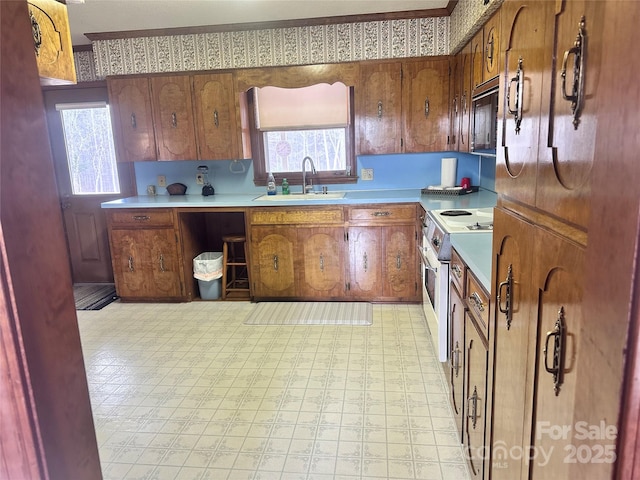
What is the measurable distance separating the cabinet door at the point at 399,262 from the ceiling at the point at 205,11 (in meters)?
1.75

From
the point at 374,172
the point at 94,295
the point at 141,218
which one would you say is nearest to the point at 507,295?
the point at 374,172

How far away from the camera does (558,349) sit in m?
0.77

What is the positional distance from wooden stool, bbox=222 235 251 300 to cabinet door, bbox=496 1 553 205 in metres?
3.06

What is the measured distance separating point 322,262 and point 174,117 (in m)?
1.87

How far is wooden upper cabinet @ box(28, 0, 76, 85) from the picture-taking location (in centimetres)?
113

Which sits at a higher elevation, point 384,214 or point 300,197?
point 300,197

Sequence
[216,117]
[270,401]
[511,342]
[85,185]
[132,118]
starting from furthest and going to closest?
[85,185]
[132,118]
[216,117]
[270,401]
[511,342]

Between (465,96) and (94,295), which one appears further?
(94,295)

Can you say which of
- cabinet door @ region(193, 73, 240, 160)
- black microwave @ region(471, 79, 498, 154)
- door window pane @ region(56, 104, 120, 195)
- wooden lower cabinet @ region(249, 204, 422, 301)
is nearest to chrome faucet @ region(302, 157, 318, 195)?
wooden lower cabinet @ region(249, 204, 422, 301)

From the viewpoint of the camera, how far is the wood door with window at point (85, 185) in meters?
4.29

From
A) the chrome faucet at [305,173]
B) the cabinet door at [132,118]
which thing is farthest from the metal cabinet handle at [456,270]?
the cabinet door at [132,118]

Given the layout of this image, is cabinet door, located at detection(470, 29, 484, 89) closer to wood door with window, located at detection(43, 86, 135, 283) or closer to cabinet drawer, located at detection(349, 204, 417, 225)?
cabinet drawer, located at detection(349, 204, 417, 225)

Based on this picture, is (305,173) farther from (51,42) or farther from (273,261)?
(51,42)

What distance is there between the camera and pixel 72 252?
15.2 feet
